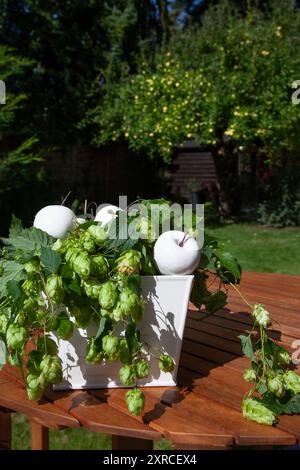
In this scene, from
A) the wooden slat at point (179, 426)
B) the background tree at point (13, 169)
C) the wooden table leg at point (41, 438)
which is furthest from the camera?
the background tree at point (13, 169)

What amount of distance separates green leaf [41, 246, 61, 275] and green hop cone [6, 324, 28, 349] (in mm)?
112

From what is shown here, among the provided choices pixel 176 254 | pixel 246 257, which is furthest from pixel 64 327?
pixel 246 257

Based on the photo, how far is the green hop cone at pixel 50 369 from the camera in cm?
89

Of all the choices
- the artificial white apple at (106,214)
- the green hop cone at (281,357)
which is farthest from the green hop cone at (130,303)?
the green hop cone at (281,357)

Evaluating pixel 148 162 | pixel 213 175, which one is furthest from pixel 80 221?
pixel 213 175

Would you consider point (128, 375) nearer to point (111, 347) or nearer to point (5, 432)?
point (111, 347)

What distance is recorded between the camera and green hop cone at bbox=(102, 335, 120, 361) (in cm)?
89

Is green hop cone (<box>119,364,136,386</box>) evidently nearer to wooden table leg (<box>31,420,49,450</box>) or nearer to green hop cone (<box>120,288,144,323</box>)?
green hop cone (<box>120,288,144,323</box>)

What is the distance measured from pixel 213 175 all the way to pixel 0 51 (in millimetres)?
6442

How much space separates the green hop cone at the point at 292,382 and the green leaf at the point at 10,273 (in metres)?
0.53

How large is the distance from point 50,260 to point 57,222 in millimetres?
140

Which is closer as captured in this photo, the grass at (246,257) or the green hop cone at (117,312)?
the green hop cone at (117,312)

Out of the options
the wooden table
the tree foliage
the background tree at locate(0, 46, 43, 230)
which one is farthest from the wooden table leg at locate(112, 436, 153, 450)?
the tree foliage

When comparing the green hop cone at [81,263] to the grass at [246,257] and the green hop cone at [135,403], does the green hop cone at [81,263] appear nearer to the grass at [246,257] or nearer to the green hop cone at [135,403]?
the green hop cone at [135,403]
